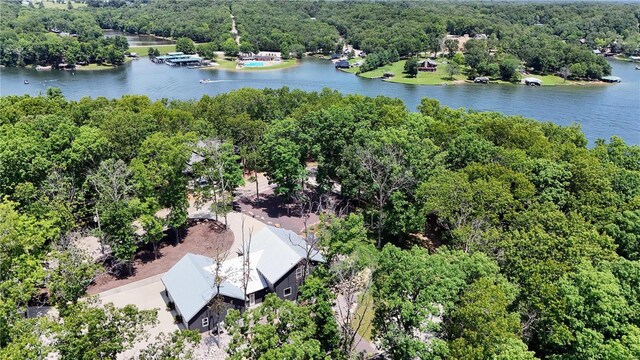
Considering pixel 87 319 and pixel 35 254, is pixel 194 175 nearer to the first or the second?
pixel 35 254

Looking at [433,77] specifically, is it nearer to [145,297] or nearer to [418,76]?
[418,76]

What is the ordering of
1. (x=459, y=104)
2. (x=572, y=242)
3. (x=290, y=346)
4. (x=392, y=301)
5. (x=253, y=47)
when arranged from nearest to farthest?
(x=290, y=346), (x=392, y=301), (x=572, y=242), (x=459, y=104), (x=253, y=47)

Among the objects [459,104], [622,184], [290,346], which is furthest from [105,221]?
[459,104]

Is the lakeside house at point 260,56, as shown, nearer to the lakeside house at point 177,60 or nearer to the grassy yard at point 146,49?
the lakeside house at point 177,60

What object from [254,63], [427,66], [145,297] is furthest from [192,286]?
[254,63]

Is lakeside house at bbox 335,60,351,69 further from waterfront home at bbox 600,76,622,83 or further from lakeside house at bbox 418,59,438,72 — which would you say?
waterfront home at bbox 600,76,622,83


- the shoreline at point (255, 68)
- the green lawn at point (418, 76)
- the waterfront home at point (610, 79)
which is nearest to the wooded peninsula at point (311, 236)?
the green lawn at point (418, 76)
